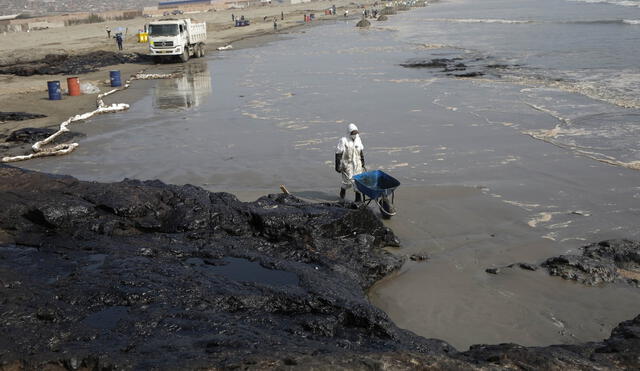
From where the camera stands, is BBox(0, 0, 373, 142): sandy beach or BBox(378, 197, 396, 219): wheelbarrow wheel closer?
BBox(378, 197, 396, 219): wheelbarrow wheel

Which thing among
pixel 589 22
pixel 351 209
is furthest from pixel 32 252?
pixel 589 22

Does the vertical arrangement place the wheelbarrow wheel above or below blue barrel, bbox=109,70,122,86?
below

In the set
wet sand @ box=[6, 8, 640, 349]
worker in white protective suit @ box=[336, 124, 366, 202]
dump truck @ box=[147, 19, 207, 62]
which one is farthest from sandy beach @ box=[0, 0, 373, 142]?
worker in white protective suit @ box=[336, 124, 366, 202]

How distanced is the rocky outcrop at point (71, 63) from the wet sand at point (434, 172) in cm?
997

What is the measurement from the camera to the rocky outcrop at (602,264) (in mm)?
8008

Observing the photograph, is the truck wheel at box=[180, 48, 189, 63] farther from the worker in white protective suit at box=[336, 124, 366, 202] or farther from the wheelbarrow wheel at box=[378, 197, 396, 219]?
the wheelbarrow wheel at box=[378, 197, 396, 219]

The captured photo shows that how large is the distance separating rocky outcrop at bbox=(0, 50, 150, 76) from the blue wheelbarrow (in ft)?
87.9

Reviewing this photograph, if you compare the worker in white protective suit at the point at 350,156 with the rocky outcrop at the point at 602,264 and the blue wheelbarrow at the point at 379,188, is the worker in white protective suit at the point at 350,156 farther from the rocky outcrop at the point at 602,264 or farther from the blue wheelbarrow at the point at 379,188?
the rocky outcrop at the point at 602,264

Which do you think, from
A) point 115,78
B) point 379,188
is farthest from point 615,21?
point 379,188

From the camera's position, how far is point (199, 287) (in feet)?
20.9

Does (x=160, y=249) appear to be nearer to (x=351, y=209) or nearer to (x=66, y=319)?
(x=66, y=319)

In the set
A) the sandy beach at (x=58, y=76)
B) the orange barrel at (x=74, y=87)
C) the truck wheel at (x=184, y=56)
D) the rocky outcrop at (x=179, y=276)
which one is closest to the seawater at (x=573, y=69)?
the rocky outcrop at (x=179, y=276)

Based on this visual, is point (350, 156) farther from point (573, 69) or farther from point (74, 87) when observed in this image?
point (573, 69)

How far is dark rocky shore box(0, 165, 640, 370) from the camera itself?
15.3 ft
